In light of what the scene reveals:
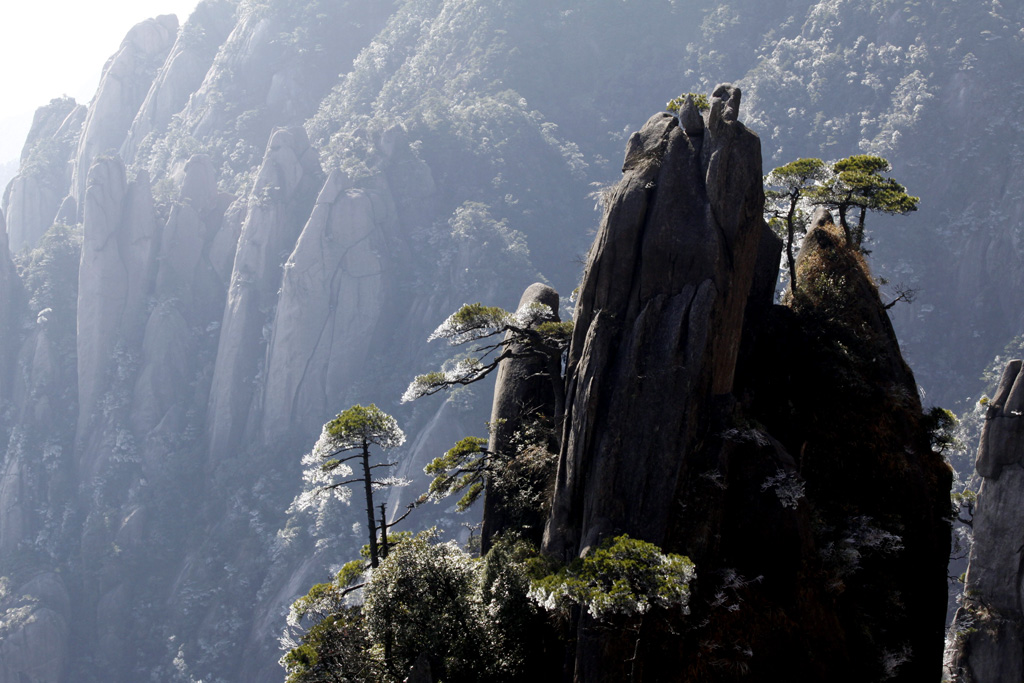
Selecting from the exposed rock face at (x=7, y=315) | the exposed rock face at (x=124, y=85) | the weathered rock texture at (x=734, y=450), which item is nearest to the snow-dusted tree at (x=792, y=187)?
the weathered rock texture at (x=734, y=450)

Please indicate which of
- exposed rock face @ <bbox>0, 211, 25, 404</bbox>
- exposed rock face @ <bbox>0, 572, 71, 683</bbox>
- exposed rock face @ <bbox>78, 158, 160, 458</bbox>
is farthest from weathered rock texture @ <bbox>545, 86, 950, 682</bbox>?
exposed rock face @ <bbox>0, 211, 25, 404</bbox>

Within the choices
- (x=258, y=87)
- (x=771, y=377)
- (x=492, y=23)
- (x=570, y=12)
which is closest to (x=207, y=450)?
(x=258, y=87)

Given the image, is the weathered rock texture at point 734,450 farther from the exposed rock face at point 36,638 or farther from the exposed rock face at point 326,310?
the exposed rock face at point 326,310

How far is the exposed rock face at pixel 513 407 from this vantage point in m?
18.2

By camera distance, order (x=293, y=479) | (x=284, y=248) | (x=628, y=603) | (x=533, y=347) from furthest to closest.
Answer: (x=284, y=248)
(x=293, y=479)
(x=533, y=347)
(x=628, y=603)

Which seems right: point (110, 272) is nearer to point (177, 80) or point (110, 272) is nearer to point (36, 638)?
point (36, 638)

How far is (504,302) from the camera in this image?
99.4 meters

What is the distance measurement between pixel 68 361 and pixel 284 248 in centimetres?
2773

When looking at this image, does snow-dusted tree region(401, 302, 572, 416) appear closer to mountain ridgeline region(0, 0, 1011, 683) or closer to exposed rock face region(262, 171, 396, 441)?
mountain ridgeline region(0, 0, 1011, 683)

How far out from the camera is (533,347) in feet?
57.4

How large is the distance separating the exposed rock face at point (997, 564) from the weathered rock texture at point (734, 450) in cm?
927

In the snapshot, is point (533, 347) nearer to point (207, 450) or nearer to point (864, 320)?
point (864, 320)

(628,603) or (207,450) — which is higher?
(207,450)

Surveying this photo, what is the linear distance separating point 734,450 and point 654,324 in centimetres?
260
